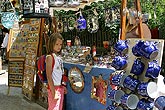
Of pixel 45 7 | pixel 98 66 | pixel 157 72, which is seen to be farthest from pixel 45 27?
pixel 157 72

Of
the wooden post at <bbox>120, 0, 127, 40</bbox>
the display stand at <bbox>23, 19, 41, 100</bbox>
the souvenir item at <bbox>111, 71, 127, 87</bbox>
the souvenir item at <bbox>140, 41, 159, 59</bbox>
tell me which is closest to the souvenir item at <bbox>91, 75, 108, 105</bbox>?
the wooden post at <bbox>120, 0, 127, 40</bbox>

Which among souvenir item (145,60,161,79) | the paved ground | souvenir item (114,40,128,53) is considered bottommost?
the paved ground

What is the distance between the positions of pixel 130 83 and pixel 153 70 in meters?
0.29

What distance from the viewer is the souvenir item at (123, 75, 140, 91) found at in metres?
3.10

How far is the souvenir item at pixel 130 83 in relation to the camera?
122 inches

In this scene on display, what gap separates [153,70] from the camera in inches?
116

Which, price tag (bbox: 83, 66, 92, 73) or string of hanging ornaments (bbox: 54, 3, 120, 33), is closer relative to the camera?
price tag (bbox: 83, 66, 92, 73)

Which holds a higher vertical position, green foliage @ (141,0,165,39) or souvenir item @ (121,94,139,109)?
green foliage @ (141,0,165,39)

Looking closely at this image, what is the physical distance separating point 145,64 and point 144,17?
165cm

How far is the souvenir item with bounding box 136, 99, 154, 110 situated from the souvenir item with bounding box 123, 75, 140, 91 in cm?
15

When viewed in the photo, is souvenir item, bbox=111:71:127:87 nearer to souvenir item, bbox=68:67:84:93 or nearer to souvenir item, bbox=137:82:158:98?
souvenir item, bbox=137:82:158:98

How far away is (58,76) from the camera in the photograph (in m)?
4.39

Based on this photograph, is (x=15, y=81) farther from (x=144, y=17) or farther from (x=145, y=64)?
(x=145, y=64)

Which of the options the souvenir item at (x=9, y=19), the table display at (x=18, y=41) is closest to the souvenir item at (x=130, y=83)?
the table display at (x=18, y=41)
